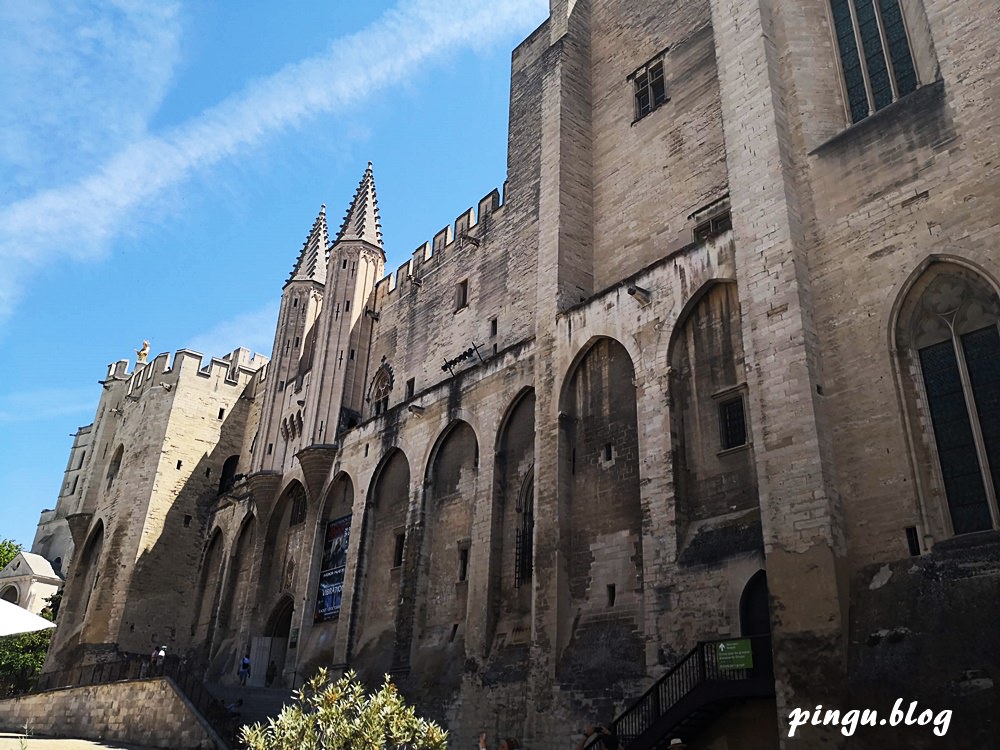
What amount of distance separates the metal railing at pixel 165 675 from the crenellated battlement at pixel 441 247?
42.8 feet

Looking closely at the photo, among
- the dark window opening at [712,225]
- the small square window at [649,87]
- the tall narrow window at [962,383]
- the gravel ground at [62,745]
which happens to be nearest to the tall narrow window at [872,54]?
the dark window opening at [712,225]

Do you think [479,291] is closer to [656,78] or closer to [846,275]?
[656,78]

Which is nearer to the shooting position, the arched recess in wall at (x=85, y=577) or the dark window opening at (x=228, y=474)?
the arched recess in wall at (x=85, y=577)

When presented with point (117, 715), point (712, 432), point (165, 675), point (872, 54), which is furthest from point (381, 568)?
point (872, 54)

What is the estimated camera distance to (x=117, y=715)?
66.2 ft

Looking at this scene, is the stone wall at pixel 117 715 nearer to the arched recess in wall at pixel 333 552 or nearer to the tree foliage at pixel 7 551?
the arched recess in wall at pixel 333 552

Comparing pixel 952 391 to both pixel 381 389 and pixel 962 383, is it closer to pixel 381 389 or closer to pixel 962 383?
pixel 962 383

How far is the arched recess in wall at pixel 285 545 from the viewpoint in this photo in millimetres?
25062

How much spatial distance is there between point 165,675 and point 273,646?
6574 mm

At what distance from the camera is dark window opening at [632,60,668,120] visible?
18.8m

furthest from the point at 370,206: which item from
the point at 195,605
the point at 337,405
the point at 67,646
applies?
the point at 67,646

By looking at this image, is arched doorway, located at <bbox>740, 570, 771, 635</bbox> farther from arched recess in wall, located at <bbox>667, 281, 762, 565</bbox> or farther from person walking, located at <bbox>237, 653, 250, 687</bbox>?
person walking, located at <bbox>237, 653, 250, 687</bbox>

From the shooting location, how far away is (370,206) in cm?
3020

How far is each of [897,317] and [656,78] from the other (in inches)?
402
